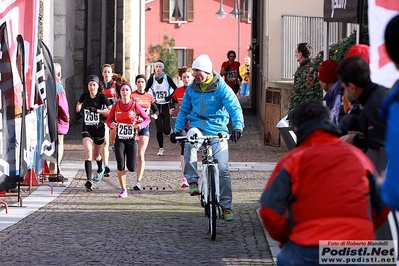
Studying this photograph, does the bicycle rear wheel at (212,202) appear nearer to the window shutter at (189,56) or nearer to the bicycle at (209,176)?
the bicycle at (209,176)

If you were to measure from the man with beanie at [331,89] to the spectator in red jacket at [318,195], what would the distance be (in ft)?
9.62

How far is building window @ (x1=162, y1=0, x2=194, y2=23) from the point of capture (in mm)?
66500

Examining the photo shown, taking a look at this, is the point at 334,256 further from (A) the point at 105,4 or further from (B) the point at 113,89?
(A) the point at 105,4

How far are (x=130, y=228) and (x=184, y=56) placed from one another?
57921 mm

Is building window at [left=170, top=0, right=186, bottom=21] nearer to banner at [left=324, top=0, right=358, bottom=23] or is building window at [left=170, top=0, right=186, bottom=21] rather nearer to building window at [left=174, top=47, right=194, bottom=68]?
→ building window at [left=174, top=47, right=194, bottom=68]

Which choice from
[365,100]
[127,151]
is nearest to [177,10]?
[127,151]

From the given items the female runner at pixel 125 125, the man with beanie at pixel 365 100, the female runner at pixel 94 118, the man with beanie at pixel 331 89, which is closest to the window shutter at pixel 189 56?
the female runner at pixel 94 118

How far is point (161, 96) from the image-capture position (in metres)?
18.4

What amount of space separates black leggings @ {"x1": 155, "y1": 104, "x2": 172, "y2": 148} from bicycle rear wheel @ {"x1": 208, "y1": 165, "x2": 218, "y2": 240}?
27.9 ft

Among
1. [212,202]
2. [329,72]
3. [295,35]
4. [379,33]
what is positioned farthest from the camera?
[295,35]

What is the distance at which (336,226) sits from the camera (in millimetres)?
4457

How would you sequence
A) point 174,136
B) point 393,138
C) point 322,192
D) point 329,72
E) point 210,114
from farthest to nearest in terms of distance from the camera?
point 210,114 < point 174,136 < point 329,72 < point 322,192 < point 393,138

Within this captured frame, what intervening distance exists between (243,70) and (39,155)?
93.4ft

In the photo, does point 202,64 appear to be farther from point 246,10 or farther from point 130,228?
point 246,10
